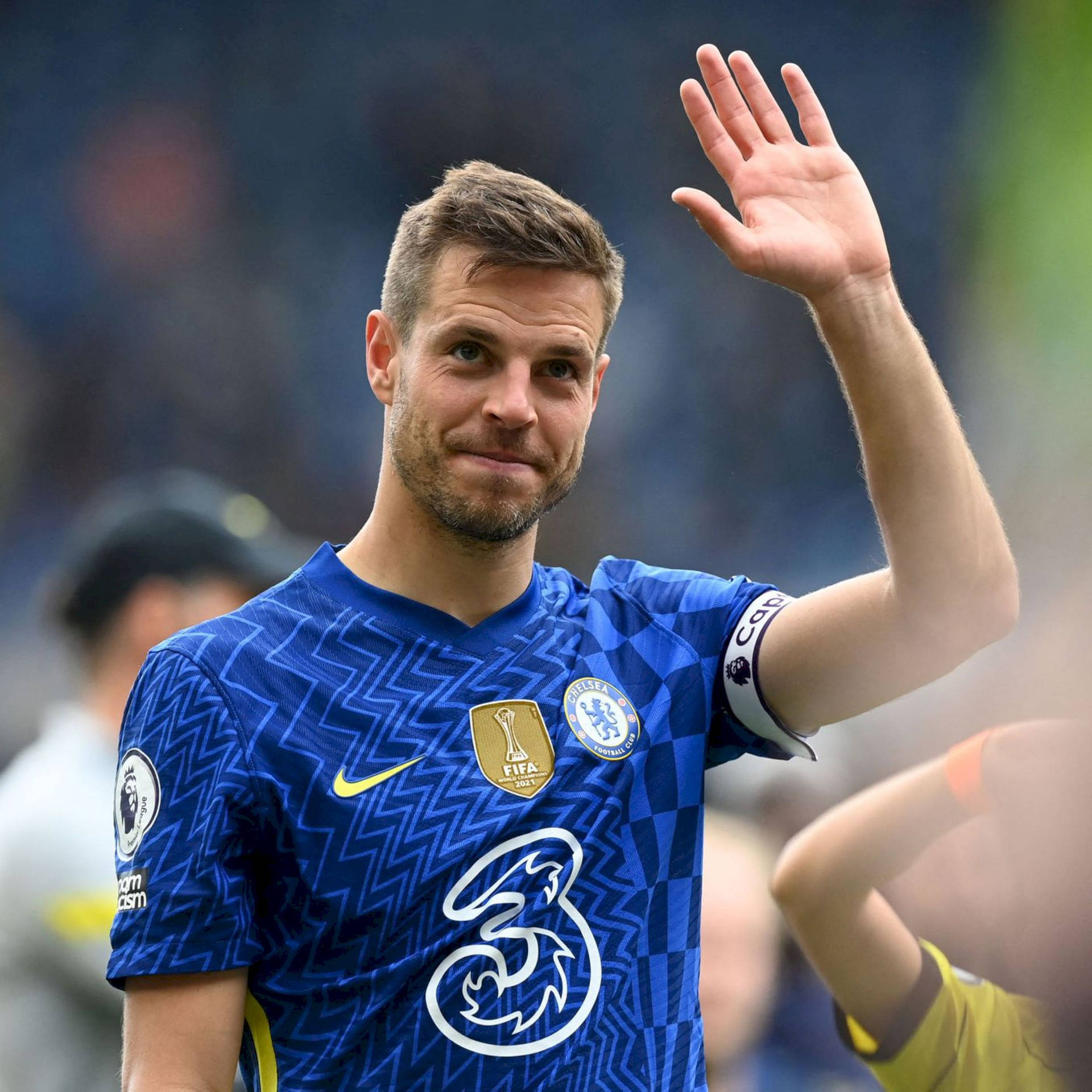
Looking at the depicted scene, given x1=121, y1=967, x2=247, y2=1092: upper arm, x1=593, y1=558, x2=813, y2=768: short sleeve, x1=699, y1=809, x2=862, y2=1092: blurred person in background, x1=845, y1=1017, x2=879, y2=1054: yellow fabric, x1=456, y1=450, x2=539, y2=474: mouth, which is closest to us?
x1=121, y1=967, x2=247, y2=1092: upper arm

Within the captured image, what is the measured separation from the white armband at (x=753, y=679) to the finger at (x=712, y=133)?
0.59m

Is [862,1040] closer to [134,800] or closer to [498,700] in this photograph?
[498,700]

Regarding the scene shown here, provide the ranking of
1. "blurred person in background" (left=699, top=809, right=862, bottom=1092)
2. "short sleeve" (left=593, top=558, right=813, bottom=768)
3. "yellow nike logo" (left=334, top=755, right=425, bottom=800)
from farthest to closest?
"blurred person in background" (left=699, top=809, right=862, bottom=1092) < "short sleeve" (left=593, top=558, right=813, bottom=768) < "yellow nike logo" (left=334, top=755, right=425, bottom=800)

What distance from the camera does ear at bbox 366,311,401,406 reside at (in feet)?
6.40

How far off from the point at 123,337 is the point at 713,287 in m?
2.59

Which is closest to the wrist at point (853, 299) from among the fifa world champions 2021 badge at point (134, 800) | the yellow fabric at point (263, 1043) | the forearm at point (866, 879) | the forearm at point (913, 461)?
the forearm at point (913, 461)

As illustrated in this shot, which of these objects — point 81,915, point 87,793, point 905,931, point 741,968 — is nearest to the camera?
point 905,931

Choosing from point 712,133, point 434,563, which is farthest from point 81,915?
point 712,133

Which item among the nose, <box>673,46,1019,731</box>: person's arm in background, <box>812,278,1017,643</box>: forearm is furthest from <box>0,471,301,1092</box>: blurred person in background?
<box>812,278,1017,643</box>: forearm

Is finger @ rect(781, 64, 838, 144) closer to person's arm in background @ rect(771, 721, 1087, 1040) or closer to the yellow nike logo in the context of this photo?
the yellow nike logo

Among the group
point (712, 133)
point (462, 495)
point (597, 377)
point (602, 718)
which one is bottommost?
point (602, 718)

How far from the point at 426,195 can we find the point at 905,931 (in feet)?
14.2

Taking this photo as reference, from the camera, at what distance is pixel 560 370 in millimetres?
1871

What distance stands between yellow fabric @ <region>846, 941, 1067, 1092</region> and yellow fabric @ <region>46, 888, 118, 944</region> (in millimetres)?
1887
